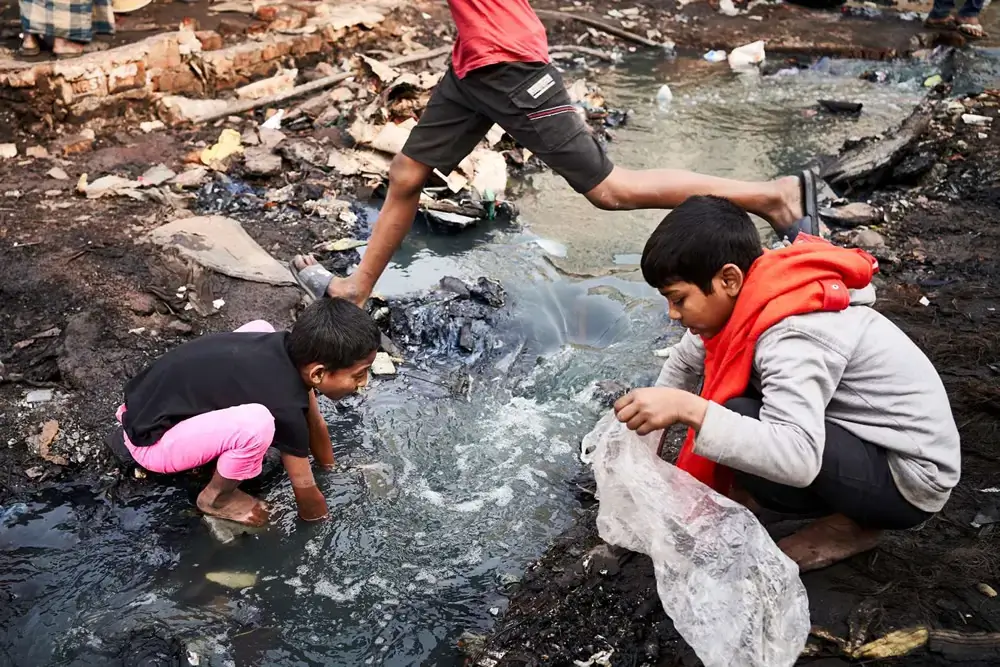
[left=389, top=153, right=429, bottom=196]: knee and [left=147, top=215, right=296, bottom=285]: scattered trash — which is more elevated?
[left=389, top=153, right=429, bottom=196]: knee

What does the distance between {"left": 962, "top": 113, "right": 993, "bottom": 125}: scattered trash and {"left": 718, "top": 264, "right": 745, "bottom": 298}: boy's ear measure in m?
5.26

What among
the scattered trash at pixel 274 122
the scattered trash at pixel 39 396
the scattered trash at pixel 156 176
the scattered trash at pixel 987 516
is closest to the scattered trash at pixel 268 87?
the scattered trash at pixel 274 122

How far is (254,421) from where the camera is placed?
96.7 inches

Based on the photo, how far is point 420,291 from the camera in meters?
4.09

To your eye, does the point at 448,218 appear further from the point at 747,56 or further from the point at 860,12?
the point at 860,12

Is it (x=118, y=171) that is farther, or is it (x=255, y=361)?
(x=118, y=171)

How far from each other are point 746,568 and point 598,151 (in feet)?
5.94

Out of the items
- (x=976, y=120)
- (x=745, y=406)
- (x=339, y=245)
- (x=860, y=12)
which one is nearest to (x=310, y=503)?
(x=745, y=406)

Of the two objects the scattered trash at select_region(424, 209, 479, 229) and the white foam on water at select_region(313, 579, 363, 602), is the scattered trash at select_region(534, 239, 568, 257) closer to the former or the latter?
the scattered trash at select_region(424, 209, 479, 229)

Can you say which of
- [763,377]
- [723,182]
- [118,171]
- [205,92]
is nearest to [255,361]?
[763,377]

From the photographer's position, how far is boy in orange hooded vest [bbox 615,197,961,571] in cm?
175

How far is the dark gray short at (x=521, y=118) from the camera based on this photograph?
9.78 feet

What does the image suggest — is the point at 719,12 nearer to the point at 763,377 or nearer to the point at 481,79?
the point at 481,79

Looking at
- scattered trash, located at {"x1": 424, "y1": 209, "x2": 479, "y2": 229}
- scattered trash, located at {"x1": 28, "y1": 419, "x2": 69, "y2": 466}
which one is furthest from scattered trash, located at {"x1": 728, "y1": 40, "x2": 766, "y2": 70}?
scattered trash, located at {"x1": 28, "y1": 419, "x2": 69, "y2": 466}
